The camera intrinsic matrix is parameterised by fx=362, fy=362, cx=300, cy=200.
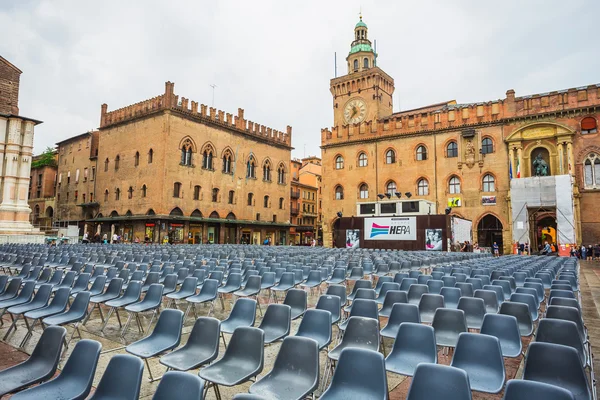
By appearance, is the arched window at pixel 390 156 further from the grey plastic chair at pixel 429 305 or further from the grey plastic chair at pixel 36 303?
the grey plastic chair at pixel 36 303

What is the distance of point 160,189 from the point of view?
109 feet

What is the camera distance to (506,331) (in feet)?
14.4

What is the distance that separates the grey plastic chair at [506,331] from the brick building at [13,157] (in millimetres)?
28788

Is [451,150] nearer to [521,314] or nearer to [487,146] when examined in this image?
[487,146]

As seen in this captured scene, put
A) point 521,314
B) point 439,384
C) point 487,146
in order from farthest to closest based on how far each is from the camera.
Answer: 1. point 487,146
2. point 521,314
3. point 439,384

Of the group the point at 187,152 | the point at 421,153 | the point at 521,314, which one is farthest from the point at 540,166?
the point at 521,314

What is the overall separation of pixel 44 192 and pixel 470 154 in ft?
173

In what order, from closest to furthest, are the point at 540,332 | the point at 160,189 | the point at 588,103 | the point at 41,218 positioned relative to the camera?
the point at 540,332 < the point at 588,103 < the point at 160,189 < the point at 41,218

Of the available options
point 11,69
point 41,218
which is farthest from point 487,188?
point 41,218

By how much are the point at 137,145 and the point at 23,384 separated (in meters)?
36.3

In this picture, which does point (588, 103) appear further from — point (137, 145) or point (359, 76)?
point (137, 145)

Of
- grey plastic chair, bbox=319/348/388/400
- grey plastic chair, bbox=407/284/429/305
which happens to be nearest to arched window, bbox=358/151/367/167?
grey plastic chair, bbox=407/284/429/305

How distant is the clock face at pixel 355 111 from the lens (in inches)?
1741

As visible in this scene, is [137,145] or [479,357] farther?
[137,145]
